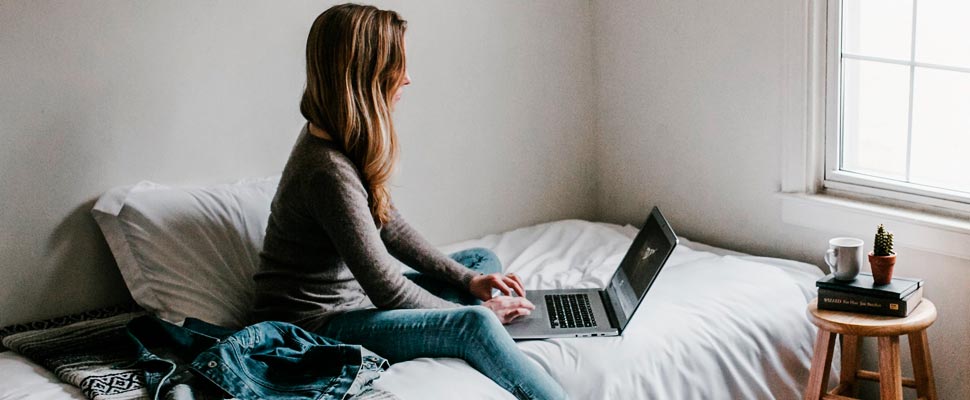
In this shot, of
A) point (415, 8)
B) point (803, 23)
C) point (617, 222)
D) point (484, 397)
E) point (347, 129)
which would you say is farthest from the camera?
point (617, 222)

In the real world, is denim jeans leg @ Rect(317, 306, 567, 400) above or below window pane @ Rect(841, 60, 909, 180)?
below

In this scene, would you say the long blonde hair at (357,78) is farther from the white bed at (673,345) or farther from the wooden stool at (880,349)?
the wooden stool at (880,349)

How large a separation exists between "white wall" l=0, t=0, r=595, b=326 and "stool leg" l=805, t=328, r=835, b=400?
1156 mm

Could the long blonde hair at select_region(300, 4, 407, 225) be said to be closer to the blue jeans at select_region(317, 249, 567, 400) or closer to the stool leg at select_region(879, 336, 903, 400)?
the blue jeans at select_region(317, 249, 567, 400)

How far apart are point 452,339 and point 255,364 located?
1.27 feet

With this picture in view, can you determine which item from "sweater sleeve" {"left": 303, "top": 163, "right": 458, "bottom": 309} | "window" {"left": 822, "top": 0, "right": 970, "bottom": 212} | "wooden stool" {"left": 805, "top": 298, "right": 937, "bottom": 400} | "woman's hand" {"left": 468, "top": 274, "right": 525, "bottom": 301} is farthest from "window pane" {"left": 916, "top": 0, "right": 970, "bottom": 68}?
"sweater sleeve" {"left": 303, "top": 163, "right": 458, "bottom": 309}

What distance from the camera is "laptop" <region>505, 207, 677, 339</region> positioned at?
85.4 inches

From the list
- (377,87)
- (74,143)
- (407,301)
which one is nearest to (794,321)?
(407,301)

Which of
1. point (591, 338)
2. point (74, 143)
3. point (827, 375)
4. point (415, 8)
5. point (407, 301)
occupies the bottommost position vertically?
point (827, 375)

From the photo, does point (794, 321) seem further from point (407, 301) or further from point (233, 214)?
point (233, 214)

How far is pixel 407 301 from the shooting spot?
6.79ft

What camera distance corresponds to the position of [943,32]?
2.31 meters

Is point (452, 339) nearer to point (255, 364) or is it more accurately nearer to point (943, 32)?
point (255, 364)

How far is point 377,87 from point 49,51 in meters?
0.80
